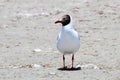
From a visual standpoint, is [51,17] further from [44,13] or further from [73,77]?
[73,77]

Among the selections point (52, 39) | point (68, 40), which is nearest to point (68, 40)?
point (68, 40)

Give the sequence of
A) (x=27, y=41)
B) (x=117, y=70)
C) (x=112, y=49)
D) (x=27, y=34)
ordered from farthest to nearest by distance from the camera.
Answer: (x=27, y=34) < (x=27, y=41) < (x=112, y=49) < (x=117, y=70)

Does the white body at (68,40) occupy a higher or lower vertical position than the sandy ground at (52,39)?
higher

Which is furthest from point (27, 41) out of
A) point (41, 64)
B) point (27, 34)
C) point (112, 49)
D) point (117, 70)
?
point (117, 70)

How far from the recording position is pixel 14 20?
1986 cm

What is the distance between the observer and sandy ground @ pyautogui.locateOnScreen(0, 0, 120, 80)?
11.7 meters

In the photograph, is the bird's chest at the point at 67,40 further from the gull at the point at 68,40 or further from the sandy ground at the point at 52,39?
the sandy ground at the point at 52,39

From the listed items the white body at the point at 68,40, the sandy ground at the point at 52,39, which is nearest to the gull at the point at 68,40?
the white body at the point at 68,40

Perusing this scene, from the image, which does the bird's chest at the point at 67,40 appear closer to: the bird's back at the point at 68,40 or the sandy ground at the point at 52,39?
the bird's back at the point at 68,40

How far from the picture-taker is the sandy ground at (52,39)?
11.7 meters

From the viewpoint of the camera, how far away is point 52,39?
1708 centimetres

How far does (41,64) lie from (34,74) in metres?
1.77

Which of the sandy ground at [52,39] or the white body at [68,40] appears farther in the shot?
the white body at [68,40]

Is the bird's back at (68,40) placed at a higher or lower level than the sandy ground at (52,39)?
higher
